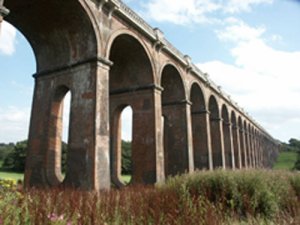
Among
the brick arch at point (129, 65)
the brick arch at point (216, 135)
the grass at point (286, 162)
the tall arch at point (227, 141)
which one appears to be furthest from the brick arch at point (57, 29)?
the grass at point (286, 162)

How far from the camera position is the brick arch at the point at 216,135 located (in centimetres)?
2683

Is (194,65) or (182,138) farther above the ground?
(194,65)

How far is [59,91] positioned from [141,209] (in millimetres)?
10006

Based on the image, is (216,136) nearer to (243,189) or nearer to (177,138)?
(177,138)

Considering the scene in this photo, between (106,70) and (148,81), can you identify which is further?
(148,81)

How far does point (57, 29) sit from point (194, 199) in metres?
10.1

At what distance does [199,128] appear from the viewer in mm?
24031

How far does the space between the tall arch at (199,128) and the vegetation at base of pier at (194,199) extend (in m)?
13.2

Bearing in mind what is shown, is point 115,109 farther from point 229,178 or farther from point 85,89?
point 229,178

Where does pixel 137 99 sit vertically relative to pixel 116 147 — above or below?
above

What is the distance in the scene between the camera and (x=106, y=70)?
1223 centimetres

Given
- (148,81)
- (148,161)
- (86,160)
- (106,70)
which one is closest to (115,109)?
(148,81)

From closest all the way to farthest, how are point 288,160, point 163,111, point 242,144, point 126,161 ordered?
point 163,111 → point 242,144 → point 126,161 → point 288,160

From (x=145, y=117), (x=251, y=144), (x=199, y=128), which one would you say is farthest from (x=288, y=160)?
(x=145, y=117)
